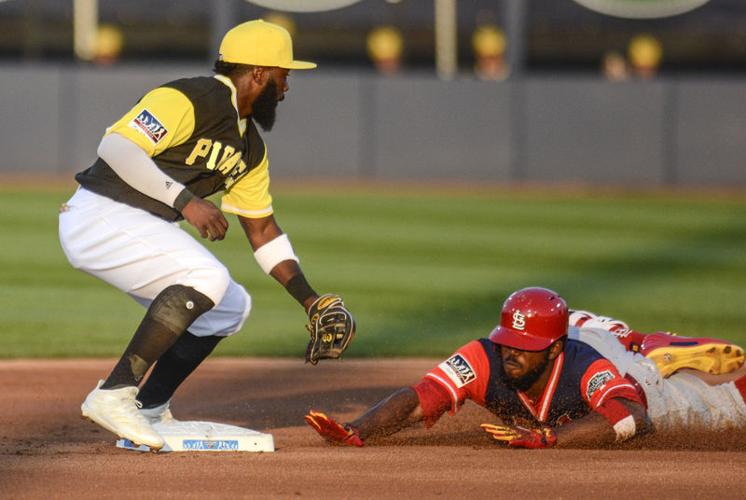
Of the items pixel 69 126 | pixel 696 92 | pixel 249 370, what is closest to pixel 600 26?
pixel 696 92

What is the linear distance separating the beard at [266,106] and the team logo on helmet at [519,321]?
1.29 meters

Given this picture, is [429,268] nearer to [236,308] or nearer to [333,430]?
[236,308]

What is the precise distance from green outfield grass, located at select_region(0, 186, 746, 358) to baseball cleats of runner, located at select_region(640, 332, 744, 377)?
9.04ft

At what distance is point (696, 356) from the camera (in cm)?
654

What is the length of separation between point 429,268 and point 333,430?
7852 millimetres

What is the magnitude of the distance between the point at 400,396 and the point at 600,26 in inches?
865

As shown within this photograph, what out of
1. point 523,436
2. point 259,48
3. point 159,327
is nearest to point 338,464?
point 523,436

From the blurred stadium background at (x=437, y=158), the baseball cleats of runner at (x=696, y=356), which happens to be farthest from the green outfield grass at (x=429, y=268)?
the baseball cleats of runner at (x=696, y=356)

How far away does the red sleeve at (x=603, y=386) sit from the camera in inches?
218

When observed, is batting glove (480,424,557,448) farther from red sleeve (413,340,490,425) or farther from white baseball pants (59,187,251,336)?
white baseball pants (59,187,251,336)

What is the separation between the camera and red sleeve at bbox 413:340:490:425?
554cm

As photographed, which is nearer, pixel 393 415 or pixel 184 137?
pixel 184 137

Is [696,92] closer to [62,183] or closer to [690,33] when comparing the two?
[690,33]

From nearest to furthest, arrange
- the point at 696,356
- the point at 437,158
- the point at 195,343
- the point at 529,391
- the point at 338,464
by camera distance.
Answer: the point at 338,464
the point at 529,391
the point at 195,343
the point at 696,356
the point at 437,158
